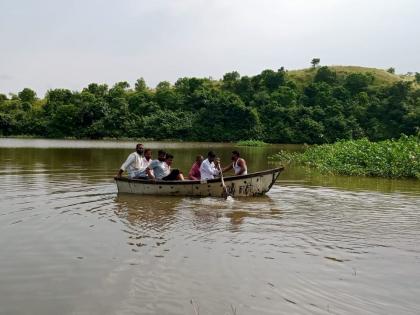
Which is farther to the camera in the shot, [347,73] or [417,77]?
[417,77]

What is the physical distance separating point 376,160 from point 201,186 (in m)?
12.4

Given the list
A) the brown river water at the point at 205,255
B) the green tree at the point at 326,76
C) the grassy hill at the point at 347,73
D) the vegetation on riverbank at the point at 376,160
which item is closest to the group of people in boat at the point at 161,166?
the brown river water at the point at 205,255

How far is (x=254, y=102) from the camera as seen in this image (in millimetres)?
77750

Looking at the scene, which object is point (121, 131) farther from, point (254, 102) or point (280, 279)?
point (280, 279)

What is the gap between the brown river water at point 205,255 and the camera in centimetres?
595

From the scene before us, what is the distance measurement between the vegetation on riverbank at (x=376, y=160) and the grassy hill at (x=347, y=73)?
214ft

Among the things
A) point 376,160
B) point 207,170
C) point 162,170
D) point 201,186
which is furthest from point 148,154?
point 376,160

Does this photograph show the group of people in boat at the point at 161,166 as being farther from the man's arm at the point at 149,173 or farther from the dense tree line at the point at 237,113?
the dense tree line at the point at 237,113

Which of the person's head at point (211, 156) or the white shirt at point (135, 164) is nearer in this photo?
the person's head at point (211, 156)

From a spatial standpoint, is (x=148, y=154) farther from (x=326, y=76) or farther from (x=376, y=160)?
(x=326, y=76)

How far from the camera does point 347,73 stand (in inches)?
3573

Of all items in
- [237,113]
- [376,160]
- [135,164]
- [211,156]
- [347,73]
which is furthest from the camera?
[347,73]

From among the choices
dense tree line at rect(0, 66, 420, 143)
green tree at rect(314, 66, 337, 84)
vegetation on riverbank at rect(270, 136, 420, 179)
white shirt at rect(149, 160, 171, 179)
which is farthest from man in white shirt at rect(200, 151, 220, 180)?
green tree at rect(314, 66, 337, 84)

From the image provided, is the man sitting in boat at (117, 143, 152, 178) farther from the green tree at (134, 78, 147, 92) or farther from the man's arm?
the green tree at (134, 78, 147, 92)
